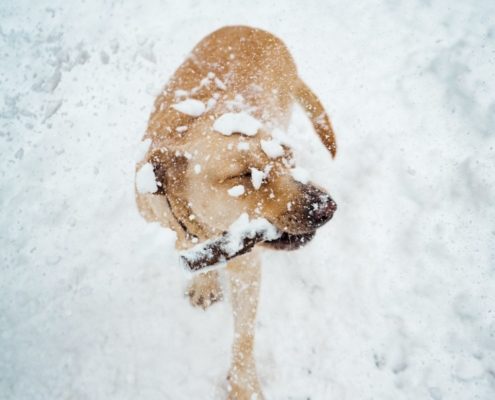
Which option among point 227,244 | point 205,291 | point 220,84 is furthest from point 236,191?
point 205,291

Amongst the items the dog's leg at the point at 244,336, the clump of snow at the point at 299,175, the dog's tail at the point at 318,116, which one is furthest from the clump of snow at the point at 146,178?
the dog's tail at the point at 318,116

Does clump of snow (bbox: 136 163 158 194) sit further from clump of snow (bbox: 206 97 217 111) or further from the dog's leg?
the dog's leg

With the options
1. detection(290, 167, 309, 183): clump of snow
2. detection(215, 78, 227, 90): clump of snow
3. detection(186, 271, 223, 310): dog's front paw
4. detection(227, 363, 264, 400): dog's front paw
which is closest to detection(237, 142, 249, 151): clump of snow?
detection(290, 167, 309, 183): clump of snow

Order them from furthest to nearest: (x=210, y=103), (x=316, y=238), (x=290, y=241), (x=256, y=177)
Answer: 1. (x=316, y=238)
2. (x=210, y=103)
3. (x=290, y=241)
4. (x=256, y=177)

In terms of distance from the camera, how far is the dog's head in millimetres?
1955

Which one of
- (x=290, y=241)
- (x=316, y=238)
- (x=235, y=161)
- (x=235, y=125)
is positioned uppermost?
(x=235, y=125)

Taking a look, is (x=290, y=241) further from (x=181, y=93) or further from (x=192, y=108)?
(x=181, y=93)

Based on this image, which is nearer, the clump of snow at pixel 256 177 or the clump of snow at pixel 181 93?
the clump of snow at pixel 256 177

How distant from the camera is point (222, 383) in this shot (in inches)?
104

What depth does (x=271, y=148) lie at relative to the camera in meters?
2.01

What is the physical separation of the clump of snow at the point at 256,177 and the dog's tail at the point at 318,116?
1.11 metres

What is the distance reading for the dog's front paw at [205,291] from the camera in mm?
2826

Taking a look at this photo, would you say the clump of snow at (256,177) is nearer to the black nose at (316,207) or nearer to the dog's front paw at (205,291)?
the black nose at (316,207)

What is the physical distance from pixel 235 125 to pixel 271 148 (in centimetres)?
24
